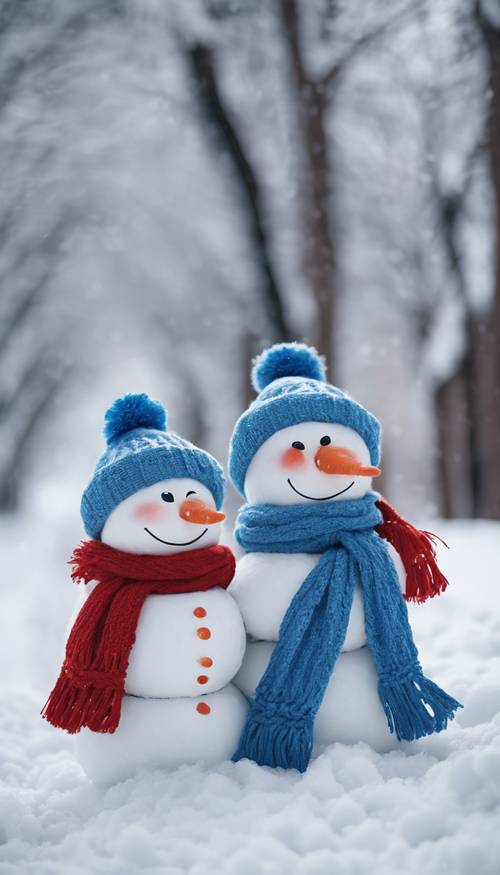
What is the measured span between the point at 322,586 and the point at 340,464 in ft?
1.14

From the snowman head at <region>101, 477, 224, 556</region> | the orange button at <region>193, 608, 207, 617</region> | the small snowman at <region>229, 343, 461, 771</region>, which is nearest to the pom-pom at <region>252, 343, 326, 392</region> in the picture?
the small snowman at <region>229, 343, 461, 771</region>

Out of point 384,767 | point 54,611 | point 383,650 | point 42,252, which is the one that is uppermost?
point 42,252

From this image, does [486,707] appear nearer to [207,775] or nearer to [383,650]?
[383,650]

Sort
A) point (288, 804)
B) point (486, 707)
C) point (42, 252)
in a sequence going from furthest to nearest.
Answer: point (42, 252) < point (486, 707) < point (288, 804)

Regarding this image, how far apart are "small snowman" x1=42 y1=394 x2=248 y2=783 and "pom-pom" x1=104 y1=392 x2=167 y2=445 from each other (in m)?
0.11

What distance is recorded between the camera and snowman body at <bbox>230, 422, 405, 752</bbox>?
211cm

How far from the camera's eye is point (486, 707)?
229 cm

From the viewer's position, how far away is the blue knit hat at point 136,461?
7.04 feet

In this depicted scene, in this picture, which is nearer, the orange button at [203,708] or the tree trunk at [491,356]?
the orange button at [203,708]

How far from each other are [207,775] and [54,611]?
11.8 ft

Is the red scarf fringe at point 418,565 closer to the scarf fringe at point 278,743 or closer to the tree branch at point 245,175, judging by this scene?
the scarf fringe at point 278,743

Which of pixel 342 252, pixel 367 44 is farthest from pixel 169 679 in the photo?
pixel 342 252

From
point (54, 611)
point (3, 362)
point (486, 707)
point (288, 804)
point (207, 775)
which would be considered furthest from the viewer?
point (3, 362)

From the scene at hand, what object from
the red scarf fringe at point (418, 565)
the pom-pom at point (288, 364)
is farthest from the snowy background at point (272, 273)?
the pom-pom at point (288, 364)
